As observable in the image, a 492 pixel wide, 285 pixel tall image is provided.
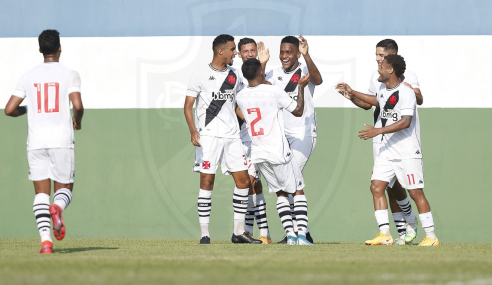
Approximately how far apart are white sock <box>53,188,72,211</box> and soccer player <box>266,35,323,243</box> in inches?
116

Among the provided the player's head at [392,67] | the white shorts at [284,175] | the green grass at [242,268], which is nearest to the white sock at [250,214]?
the white shorts at [284,175]

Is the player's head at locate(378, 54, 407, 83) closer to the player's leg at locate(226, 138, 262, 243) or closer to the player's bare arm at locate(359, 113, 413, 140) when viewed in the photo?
the player's bare arm at locate(359, 113, 413, 140)

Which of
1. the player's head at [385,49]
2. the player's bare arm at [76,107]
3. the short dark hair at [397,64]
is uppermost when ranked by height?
the player's head at [385,49]

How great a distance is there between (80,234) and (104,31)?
10.3 ft

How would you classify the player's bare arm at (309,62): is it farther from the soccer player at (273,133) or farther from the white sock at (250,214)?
the white sock at (250,214)

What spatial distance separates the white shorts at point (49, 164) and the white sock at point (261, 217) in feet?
9.69

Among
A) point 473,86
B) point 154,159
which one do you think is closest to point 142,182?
point 154,159

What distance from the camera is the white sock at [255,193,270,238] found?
8.31 metres

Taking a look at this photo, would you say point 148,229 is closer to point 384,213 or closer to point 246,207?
point 246,207

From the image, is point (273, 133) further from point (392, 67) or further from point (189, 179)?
point (189, 179)

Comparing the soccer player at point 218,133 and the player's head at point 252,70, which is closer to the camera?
the player's head at point 252,70

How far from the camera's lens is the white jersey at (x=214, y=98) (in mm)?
7949

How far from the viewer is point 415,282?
13.8 feet

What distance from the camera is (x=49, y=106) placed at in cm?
616
